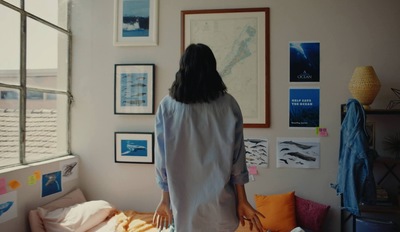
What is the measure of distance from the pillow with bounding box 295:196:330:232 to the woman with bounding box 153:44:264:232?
4.80 ft

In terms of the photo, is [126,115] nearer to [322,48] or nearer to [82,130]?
[82,130]

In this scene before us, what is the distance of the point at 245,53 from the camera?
106 inches

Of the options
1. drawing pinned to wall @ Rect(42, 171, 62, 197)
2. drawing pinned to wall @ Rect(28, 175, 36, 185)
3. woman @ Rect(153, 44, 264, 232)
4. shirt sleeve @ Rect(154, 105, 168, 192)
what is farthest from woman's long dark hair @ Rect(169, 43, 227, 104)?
drawing pinned to wall @ Rect(42, 171, 62, 197)

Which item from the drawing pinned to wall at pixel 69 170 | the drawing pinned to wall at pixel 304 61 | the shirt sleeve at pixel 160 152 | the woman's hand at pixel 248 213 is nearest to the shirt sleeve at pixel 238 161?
the woman's hand at pixel 248 213

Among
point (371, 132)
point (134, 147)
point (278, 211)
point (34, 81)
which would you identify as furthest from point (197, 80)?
point (371, 132)

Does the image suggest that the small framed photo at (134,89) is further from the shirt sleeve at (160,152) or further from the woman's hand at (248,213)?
the woman's hand at (248,213)

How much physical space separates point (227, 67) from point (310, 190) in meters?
1.38

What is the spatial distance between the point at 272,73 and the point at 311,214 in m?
1.29

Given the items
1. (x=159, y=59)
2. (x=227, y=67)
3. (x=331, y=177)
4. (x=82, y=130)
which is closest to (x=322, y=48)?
(x=227, y=67)

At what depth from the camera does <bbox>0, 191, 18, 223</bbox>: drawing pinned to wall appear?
2.07 m

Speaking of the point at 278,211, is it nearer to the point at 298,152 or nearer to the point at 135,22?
the point at 298,152

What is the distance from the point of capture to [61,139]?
2865 millimetres

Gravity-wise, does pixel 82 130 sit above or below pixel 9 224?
above

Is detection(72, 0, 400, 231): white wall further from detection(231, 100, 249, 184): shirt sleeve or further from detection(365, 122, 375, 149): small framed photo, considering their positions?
detection(231, 100, 249, 184): shirt sleeve
